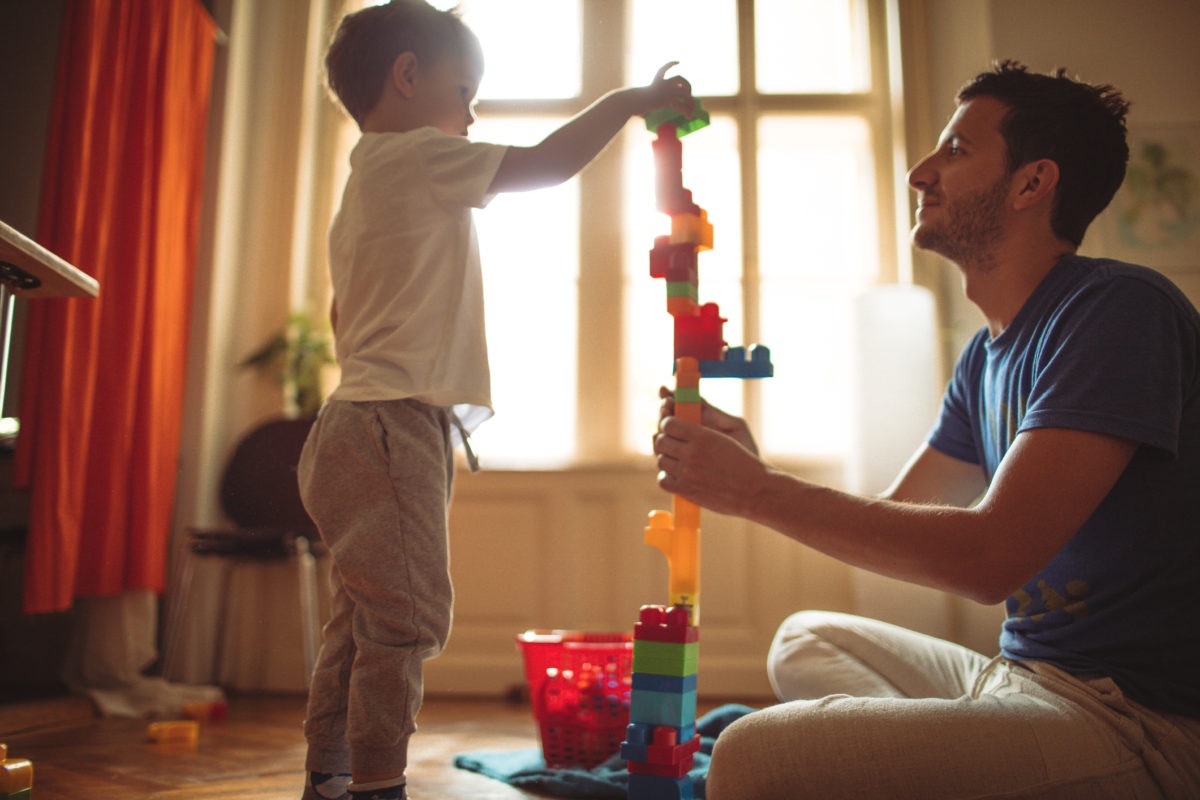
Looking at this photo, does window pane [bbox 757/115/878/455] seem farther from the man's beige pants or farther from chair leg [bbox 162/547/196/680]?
the man's beige pants

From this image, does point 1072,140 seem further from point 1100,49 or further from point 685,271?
point 1100,49

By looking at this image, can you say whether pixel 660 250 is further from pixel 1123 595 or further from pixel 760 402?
pixel 760 402

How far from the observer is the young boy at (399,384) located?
3.64 feet

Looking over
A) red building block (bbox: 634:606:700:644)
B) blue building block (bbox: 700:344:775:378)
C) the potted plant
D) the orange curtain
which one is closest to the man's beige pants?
red building block (bbox: 634:606:700:644)

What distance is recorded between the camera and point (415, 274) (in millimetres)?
1209

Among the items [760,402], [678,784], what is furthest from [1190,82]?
[678,784]

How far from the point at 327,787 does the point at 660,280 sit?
221 cm

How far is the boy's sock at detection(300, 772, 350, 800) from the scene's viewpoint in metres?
1.19

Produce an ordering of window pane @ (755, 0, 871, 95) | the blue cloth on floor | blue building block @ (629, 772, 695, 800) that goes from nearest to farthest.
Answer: blue building block @ (629, 772, 695, 800)
the blue cloth on floor
window pane @ (755, 0, 871, 95)

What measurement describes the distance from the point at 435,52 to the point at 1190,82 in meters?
2.55

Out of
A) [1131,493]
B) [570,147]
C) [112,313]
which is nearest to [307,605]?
[112,313]

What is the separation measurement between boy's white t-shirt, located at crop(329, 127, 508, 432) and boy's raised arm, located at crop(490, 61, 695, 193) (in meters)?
0.03

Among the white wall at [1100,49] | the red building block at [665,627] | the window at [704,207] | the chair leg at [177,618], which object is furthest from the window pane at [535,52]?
the red building block at [665,627]

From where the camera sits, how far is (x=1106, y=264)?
103 cm
